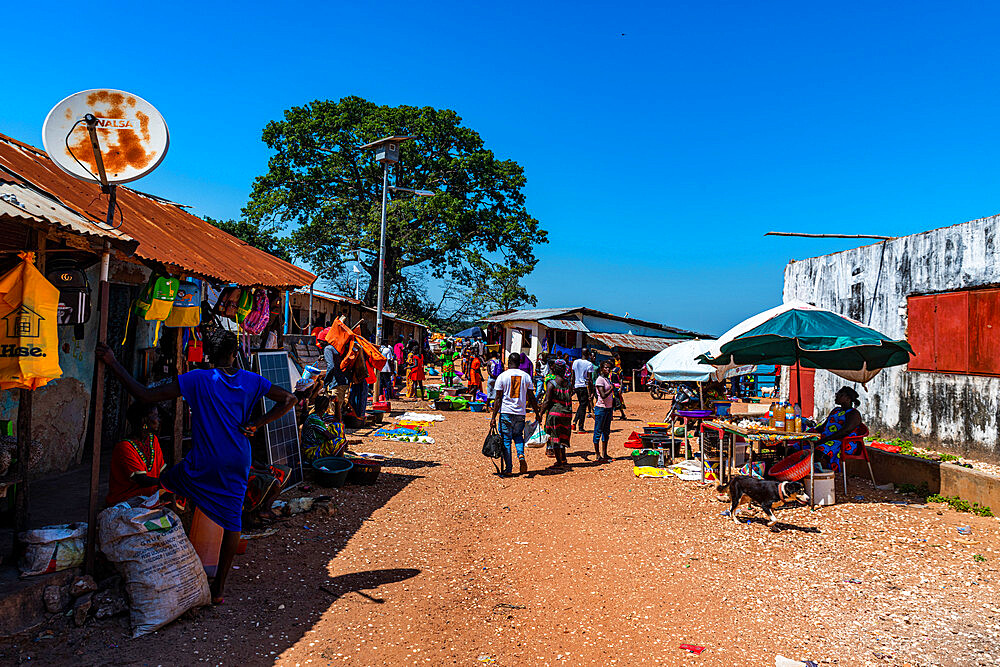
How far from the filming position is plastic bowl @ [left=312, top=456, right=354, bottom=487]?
7908 mm

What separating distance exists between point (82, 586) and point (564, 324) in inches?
851

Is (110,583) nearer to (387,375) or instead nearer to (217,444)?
(217,444)

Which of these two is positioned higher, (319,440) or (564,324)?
(564,324)

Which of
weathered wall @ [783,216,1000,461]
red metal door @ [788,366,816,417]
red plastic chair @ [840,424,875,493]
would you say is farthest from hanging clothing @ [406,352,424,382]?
red plastic chair @ [840,424,875,493]

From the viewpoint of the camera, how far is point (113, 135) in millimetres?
4738

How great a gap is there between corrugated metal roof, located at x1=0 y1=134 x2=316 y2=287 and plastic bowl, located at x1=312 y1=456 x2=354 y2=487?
91.4 inches

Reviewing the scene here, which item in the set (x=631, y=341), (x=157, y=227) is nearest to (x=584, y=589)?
(x=157, y=227)

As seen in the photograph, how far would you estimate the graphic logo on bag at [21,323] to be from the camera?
3898 millimetres

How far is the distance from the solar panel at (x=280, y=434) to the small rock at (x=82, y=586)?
3.35 m

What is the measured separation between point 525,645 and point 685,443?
723 cm

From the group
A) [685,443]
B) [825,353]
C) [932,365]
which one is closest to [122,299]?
[685,443]

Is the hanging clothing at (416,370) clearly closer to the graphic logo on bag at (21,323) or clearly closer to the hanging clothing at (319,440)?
the hanging clothing at (319,440)

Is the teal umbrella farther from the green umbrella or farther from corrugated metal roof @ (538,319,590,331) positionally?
corrugated metal roof @ (538,319,590,331)

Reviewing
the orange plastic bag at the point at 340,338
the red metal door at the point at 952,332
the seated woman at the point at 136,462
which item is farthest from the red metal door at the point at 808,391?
the seated woman at the point at 136,462
